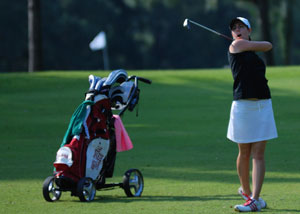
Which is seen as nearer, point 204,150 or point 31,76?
point 204,150

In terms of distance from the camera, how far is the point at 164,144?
44.2ft

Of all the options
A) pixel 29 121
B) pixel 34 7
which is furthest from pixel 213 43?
pixel 29 121

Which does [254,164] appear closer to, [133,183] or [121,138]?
[133,183]

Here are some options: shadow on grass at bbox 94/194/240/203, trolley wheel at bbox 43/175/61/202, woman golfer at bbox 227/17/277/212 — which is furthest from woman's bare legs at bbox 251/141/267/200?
trolley wheel at bbox 43/175/61/202

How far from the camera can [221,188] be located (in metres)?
8.84

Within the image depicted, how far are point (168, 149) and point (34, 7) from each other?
19574mm

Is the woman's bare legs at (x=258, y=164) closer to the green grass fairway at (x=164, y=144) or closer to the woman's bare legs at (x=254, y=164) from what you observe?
the woman's bare legs at (x=254, y=164)

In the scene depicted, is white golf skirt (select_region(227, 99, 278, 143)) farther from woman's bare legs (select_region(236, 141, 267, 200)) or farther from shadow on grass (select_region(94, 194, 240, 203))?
shadow on grass (select_region(94, 194, 240, 203))

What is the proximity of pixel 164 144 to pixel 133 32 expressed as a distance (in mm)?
59399

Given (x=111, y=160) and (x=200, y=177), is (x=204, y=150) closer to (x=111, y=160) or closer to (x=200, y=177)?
(x=200, y=177)

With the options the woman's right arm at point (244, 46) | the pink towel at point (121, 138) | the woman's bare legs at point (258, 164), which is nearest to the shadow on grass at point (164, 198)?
the pink towel at point (121, 138)

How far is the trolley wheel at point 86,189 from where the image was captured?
770 cm

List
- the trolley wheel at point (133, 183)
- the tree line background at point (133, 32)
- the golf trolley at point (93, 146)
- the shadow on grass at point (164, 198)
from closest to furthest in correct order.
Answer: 1. the golf trolley at point (93, 146)
2. the shadow on grass at point (164, 198)
3. the trolley wheel at point (133, 183)
4. the tree line background at point (133, 32)

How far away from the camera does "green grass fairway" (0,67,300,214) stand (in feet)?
25.5
